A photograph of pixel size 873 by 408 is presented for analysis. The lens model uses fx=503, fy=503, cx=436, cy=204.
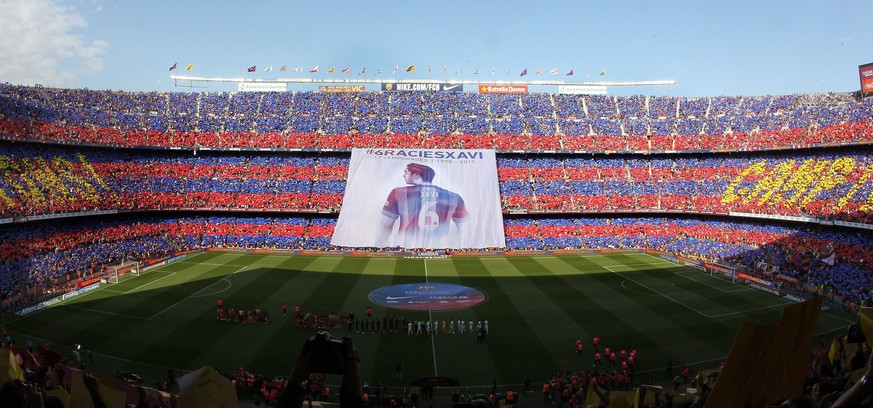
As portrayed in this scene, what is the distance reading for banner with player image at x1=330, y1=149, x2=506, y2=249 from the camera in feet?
169

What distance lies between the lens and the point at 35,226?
40.7 m

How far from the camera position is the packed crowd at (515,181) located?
143ft

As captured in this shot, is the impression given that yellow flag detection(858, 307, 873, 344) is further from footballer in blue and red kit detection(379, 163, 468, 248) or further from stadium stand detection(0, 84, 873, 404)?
footballer in blue and red kit detection(379, 163, 468, 248)

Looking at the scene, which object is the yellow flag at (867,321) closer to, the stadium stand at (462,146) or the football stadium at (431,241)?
the football stadium at (431,241)

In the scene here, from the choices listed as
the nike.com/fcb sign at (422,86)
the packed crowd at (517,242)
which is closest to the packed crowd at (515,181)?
the packed crowd at (517,242)

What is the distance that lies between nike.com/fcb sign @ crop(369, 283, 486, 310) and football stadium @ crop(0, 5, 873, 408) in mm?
327

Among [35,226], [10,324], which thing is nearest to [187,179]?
[35,226]

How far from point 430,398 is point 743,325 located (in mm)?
18115

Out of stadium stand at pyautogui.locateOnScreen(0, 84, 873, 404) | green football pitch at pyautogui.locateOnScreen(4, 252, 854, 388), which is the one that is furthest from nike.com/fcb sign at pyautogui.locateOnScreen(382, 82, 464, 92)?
green football pitch at pyautogui.locateOnScreen(4, 252, 854, 388)

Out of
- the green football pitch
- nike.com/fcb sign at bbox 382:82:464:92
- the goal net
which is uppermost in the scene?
nike.com/fcb sign at bbox 382:82:464:92

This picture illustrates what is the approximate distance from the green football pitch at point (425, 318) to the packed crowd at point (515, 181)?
11279mm

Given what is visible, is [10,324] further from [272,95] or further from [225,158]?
[272,95]

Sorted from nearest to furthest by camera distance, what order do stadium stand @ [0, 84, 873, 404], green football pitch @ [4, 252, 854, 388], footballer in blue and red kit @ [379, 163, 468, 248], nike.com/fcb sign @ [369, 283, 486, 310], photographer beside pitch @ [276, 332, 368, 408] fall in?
photographer beside pitch @ [276, 332, 368, 408], green football pitch @ [4, 252, 854, 388], nike.com/fcb sign @ [369, 283, 486, 310], stadium stand @ [0, 84, 873, 404], footballer in blue and red kit @ [379, 163, 468, 248]

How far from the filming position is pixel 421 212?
5322 cm
